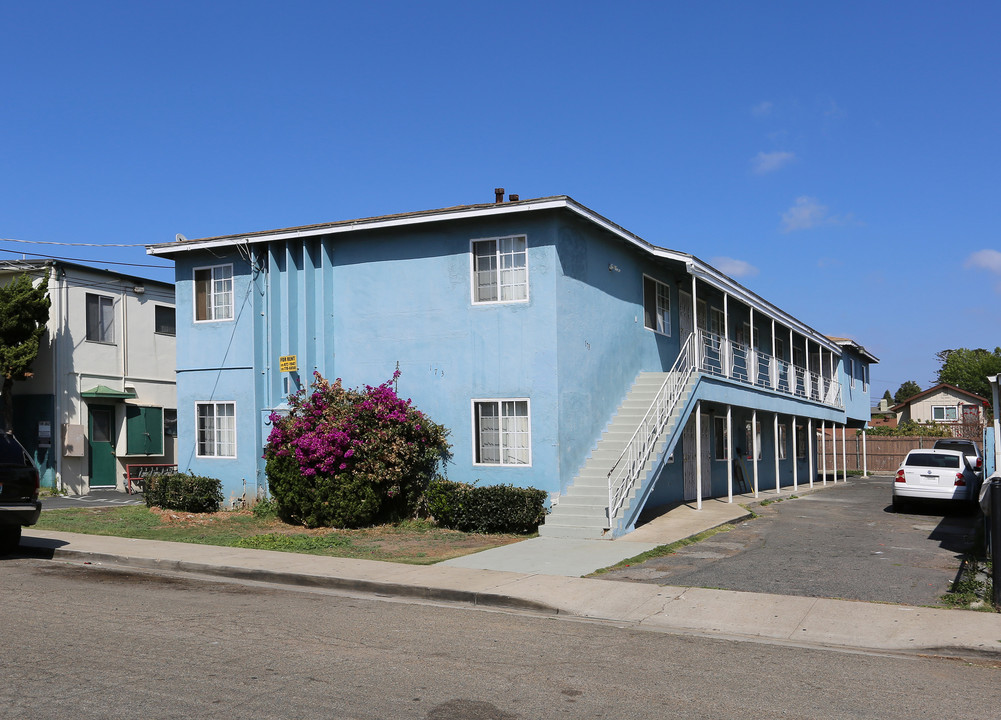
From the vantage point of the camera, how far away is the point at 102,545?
1422 cm

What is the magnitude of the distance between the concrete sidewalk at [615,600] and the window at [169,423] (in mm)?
14301

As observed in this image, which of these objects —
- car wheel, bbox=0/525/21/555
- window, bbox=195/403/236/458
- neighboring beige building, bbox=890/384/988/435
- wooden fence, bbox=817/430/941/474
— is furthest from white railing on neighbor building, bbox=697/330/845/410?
neighboring beige building, bbox=890/384/988/435

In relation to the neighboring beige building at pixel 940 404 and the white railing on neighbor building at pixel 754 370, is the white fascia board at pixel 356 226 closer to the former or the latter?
the white railing on neighbor building at pixel 754 370

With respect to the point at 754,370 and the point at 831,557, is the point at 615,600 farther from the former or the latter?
the point at 754,370

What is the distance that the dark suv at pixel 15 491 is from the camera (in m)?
13.0

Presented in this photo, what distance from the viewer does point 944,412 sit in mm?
70625

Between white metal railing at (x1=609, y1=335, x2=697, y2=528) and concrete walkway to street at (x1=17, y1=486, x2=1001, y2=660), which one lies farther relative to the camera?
white metal railing at (x1=609, y1=335, x2=697, y2=528)

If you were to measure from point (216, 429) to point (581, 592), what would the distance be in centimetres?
1210

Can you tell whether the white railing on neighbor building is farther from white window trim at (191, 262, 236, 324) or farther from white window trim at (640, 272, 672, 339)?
white window trim at (191, 262, 236, 324)

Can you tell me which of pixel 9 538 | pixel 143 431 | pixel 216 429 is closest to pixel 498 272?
pixel 216 429

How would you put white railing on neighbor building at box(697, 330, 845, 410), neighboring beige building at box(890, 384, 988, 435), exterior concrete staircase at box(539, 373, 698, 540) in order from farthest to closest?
neighboring beige building at box(890, 384, 988, 435) → white railing on neighbor building at box(697, 330, 845, 410) → exterior concrete staircase at box(539, 373, 698, 540)

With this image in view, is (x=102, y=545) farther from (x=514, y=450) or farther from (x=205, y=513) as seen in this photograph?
(x=514, y=450)

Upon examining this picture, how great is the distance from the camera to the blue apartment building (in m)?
17.0

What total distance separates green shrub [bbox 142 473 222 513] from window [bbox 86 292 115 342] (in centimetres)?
821
